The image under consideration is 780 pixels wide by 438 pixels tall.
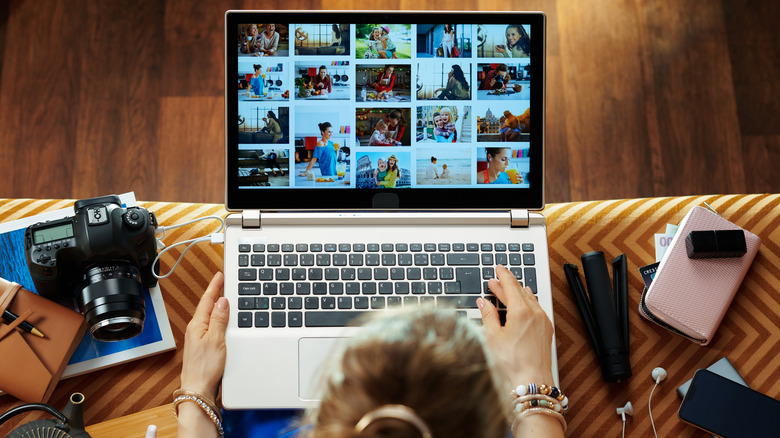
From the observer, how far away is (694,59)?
1559 millimetres

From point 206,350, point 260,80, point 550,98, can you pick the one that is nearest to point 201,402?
point 206,350

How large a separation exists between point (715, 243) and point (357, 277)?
50 cm

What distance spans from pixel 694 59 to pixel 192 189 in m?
1.41

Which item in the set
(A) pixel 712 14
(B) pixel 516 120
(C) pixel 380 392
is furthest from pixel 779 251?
(A) pixel 712 14

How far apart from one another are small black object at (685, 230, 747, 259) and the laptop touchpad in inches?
20.1

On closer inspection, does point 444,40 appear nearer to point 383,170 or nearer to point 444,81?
point 444,81

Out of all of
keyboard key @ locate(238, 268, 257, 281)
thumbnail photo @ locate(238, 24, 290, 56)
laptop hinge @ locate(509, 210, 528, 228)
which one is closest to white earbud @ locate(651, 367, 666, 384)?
laptop hinge @ locate(509, 210, 528, 228)

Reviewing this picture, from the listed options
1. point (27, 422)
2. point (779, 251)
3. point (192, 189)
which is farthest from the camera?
point (192, 189)

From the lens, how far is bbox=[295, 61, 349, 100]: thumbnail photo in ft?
2.61

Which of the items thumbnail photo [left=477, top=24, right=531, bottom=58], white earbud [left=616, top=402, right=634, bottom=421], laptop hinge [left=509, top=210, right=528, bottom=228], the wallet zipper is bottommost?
white earbud [left=616, top=402, right=634, bottom=421]

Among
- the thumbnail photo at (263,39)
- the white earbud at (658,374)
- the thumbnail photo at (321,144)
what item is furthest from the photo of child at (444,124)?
the white earbud at (658,374)

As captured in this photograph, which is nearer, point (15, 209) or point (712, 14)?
point (15, 209)

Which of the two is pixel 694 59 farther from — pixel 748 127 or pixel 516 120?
pixel 516 120

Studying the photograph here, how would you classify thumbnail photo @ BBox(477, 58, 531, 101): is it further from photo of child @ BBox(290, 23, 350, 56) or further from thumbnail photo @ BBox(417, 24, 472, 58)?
photo of child @ BBox(290, 23, 350, 56)
